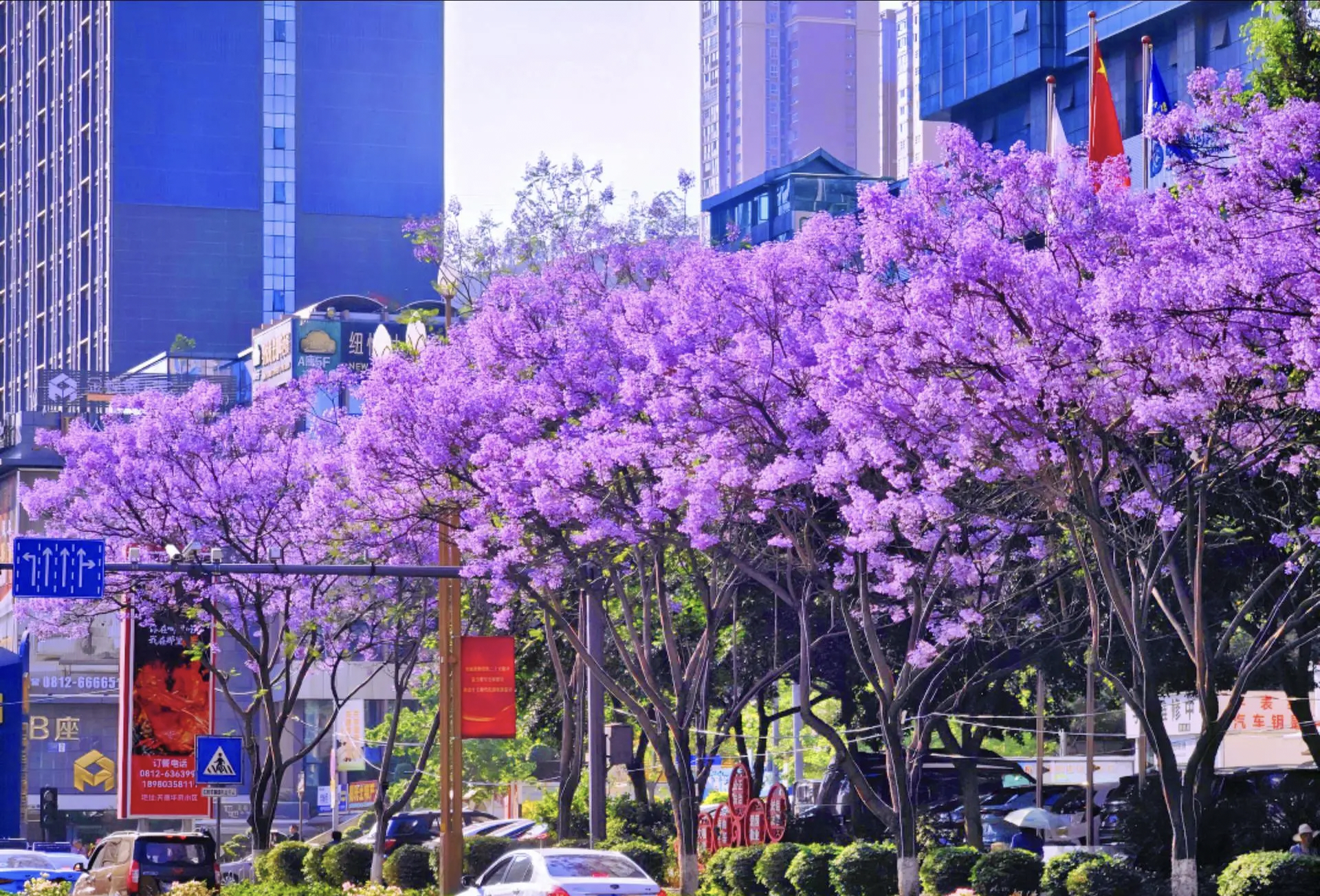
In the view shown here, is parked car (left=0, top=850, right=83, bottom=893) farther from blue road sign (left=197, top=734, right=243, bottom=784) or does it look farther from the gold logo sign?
the gold logo sign

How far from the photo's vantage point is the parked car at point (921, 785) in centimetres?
3944

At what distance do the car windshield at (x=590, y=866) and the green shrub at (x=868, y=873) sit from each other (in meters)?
4.04

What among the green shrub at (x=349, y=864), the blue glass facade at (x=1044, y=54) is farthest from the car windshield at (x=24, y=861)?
the blue glass facade at (x=1044, y=54)

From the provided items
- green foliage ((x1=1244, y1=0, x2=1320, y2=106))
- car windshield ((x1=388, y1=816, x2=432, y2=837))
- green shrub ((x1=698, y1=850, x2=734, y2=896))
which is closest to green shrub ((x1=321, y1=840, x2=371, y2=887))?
green shrub ((x1=698, y1=850, x2=734, y2=896))

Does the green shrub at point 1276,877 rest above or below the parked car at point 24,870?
above

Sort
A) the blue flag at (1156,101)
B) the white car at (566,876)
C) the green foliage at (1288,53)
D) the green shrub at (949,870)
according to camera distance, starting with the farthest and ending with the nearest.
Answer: the blue flag at (1156,101) < the green shrub at (949,870) < the green foliage at (1288,53) < the white car at (566,876)

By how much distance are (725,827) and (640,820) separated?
6163 millimetres

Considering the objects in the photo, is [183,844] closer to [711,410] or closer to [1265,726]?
[711,410]

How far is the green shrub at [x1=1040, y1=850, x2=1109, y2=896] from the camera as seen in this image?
83.3 feet

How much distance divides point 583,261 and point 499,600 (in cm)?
495

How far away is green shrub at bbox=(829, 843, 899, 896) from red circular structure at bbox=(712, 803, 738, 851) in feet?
24.0

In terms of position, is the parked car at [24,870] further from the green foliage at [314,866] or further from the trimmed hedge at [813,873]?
the trimmed hedge at [813,873]

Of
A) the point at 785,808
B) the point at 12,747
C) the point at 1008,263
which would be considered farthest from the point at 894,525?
the point at 12,747

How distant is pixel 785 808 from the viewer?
1446 inches
